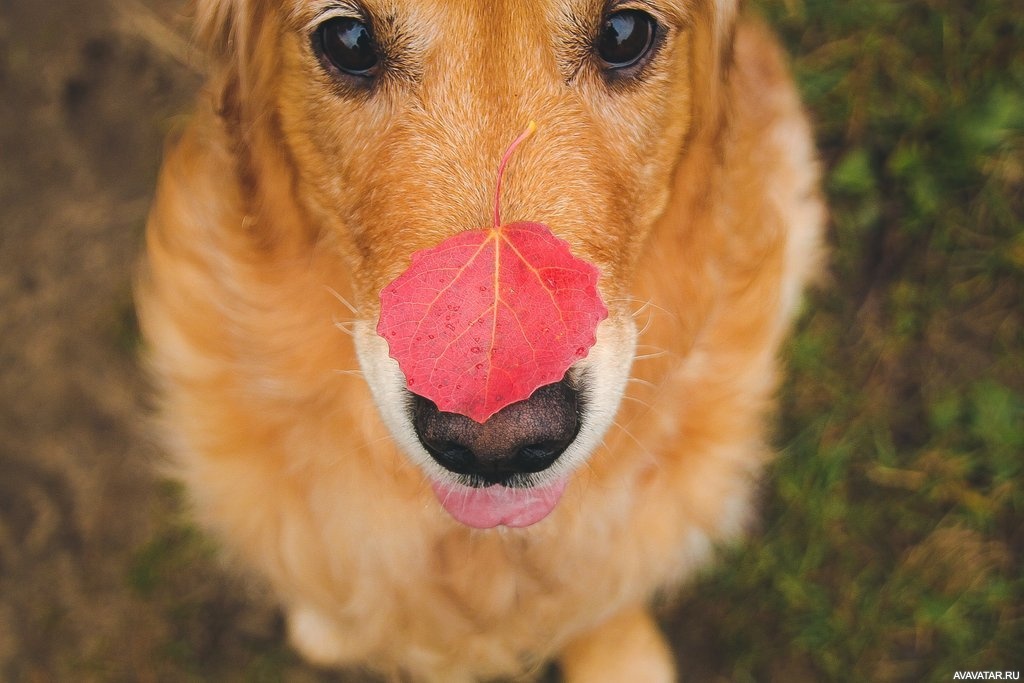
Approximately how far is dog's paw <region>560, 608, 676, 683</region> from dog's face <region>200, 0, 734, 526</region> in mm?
1247

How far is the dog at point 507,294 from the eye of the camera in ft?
5.32

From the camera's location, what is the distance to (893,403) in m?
3.30

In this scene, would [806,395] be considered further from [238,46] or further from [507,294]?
[238,46]

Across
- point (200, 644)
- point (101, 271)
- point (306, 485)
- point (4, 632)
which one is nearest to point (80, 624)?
point (4, 632)

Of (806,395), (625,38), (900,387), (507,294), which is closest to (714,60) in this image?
(625,38)

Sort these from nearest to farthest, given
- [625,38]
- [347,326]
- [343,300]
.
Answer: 1. [625,38]
2. [343,300]
3. [347,326]

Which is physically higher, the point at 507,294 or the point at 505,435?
the point at 507,294

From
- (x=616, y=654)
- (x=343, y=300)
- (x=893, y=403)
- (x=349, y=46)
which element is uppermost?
(x=349, y=46)

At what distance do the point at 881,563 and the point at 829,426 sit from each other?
57cm

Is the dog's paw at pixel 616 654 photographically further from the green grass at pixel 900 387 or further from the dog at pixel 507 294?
the green grass at pixel 900 387

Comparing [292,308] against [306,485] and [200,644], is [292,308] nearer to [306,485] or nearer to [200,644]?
[306,485]

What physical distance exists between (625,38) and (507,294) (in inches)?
28.1

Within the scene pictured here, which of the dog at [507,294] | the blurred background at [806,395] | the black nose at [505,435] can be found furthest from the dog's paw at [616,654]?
the black nose at [505,435]

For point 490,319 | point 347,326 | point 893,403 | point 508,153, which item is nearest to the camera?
point 490,319
